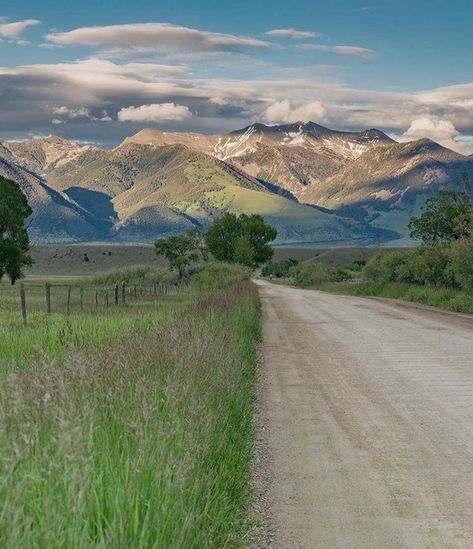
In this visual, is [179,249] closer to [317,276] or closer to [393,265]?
[317,276]

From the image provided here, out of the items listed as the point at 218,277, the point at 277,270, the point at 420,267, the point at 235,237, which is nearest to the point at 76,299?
the point at 218,277

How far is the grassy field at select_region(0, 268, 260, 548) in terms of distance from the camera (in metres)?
4.18

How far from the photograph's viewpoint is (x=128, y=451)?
5.66 meters

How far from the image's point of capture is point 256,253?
406 ft

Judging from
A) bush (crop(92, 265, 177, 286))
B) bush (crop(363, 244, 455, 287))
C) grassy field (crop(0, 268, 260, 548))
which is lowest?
bush (crop(92, 265, 177, 286))

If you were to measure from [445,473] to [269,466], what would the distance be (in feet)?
5.82

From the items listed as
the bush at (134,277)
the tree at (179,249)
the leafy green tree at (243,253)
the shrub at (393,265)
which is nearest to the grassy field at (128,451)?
the shrub at (393,265)

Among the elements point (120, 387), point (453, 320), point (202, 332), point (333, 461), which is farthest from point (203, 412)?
point (453, 320)

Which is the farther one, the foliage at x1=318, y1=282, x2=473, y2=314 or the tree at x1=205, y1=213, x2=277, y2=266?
the tree at x1=205, y1=213, x2=277, y2=266

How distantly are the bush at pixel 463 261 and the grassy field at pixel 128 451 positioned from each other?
90.9 feet

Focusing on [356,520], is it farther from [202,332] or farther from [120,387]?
[202,332]

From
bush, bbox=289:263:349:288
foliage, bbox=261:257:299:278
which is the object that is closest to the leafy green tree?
bush, bbox=289:263:349:288

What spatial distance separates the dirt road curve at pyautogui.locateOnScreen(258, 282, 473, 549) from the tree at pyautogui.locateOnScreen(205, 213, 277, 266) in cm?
9844

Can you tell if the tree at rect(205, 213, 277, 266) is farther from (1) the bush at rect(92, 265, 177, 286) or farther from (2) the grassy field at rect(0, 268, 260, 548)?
(2) the grassy field at rect(0, 268, 260, 548)
